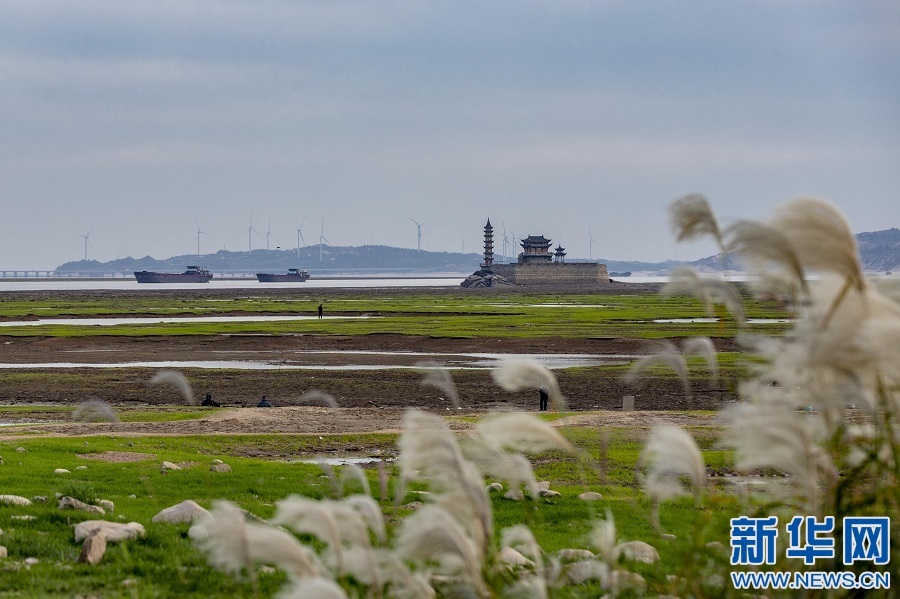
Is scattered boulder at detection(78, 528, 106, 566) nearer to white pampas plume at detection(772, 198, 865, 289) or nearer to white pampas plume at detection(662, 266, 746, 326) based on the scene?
white pampas plume at detection(662, 266, 746, 326)

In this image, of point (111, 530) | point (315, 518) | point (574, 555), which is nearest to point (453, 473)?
point (315, 518)

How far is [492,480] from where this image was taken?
16000 mm

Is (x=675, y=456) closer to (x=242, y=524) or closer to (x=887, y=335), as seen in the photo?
(x=887, y=335)

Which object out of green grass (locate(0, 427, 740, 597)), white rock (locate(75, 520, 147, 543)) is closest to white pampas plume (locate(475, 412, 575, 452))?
green grass (locate(0, 427, 740, 597))

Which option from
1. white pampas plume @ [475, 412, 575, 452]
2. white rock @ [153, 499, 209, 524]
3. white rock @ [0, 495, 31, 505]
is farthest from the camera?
white rock @ [0, 495, 31, 505]

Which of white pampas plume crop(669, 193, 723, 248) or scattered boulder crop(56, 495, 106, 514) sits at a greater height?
white pampas plume crop(669, 193, 723, 248)

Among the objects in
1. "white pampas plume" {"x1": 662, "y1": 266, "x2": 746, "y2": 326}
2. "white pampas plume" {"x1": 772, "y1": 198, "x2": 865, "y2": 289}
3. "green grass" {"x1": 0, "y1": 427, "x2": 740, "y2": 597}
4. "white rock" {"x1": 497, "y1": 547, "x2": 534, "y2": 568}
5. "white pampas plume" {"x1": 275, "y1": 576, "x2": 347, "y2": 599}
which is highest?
"white pampas plume" {"x1": 772, "y1": 198, "x2": 865, "y2": 289}

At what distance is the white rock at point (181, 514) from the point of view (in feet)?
37.1

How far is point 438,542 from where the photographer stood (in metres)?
4.50

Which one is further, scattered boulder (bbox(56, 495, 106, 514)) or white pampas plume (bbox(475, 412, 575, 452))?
scattered boulder (bbox(56, 495, 106, 514))

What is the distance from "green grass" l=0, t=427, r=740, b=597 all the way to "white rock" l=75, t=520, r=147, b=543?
108 mm

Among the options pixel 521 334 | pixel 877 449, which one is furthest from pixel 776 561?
pixel 521 334

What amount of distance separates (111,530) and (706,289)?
6903mm

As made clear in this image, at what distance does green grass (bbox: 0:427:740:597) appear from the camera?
865cm
